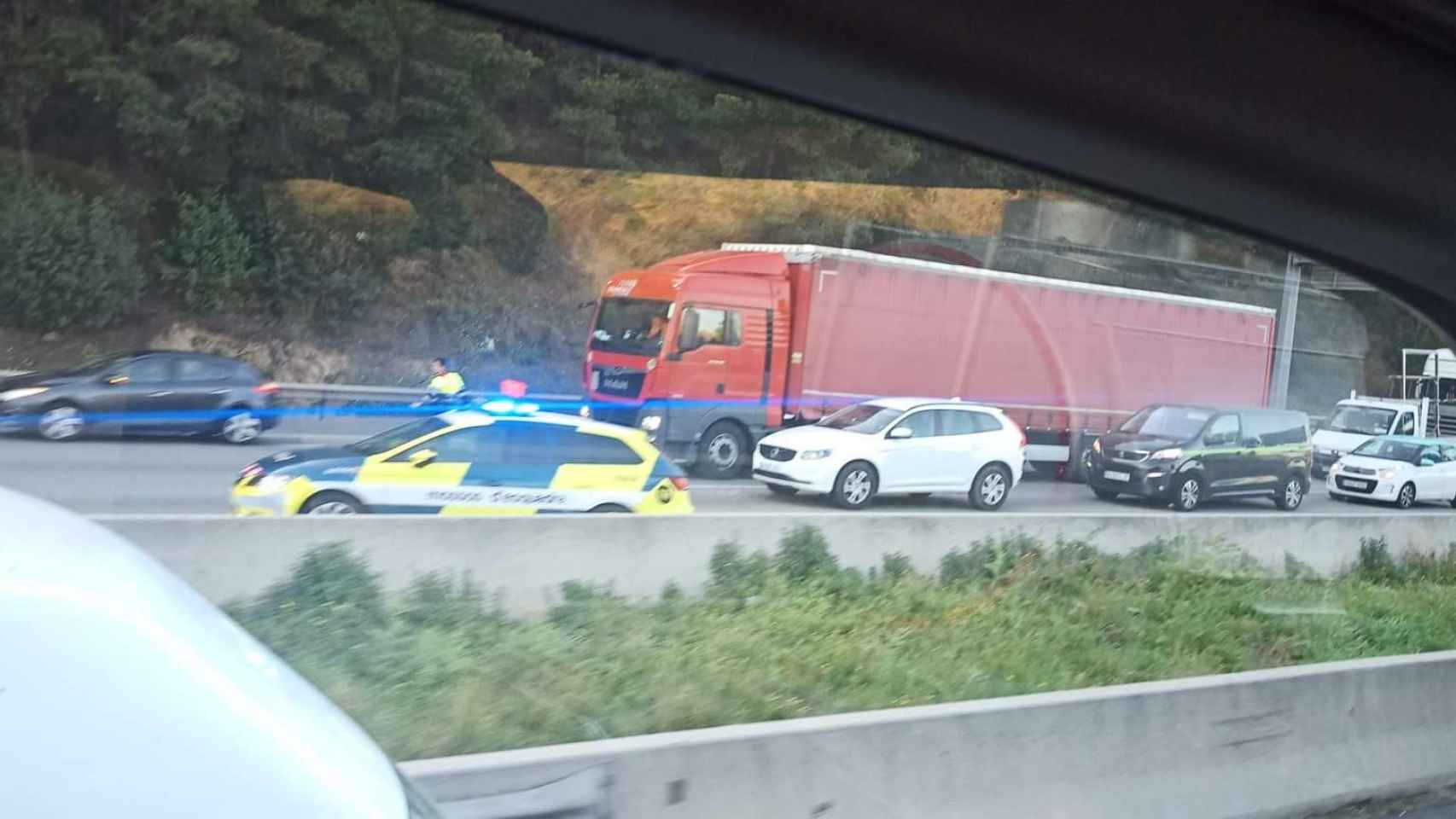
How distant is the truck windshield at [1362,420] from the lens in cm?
1523

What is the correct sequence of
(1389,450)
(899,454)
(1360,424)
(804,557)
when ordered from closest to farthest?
(804,557)
(899,454)
(1360,424)
(1389,450)

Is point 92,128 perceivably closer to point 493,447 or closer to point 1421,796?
point 493,447

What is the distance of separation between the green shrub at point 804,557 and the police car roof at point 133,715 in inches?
362

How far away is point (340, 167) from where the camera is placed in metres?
11.4

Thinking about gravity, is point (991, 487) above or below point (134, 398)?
below

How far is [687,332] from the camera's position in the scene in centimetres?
1513

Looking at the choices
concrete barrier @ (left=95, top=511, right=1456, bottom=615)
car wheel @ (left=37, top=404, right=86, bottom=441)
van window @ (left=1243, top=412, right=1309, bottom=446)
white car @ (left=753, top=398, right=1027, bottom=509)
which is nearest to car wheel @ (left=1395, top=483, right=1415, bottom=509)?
van window @ (left=1243, top=412, right=1309, bottom=446)

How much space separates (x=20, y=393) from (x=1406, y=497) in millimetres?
15496

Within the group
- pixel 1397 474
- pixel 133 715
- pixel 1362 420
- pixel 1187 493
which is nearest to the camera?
pixel 133 715

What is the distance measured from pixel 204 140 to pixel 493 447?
10.8 feet

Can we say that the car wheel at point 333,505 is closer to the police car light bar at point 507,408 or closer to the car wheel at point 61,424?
the police car light bar at point 507,408

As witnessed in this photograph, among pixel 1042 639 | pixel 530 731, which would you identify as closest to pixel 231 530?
pixel 530 731

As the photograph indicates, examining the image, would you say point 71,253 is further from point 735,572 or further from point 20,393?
point 735,572

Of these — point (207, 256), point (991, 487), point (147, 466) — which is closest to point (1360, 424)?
point (991, 487)
